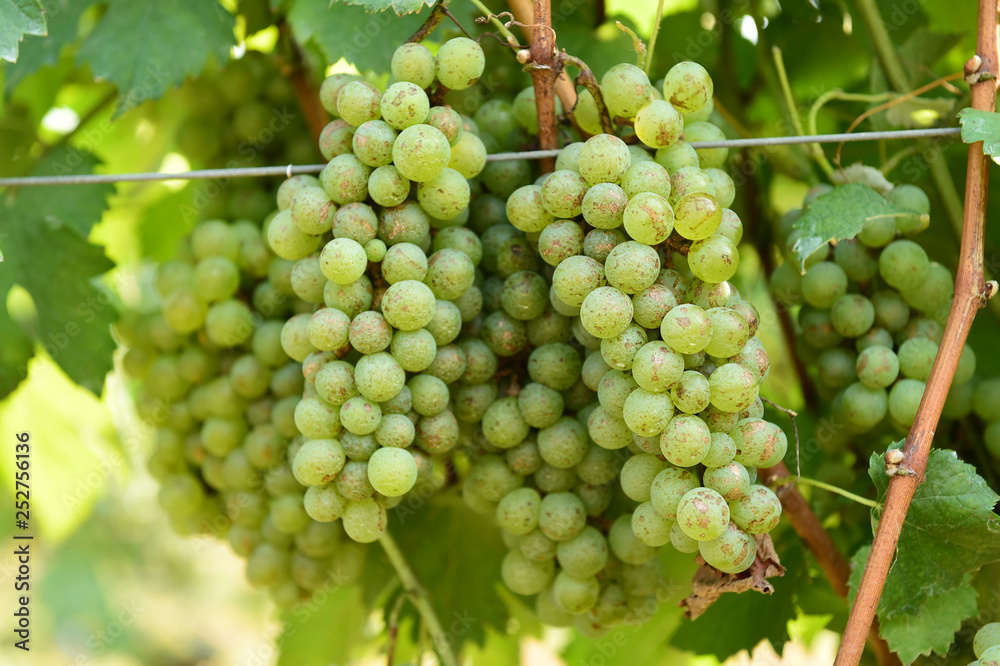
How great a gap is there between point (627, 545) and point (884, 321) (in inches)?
11.0

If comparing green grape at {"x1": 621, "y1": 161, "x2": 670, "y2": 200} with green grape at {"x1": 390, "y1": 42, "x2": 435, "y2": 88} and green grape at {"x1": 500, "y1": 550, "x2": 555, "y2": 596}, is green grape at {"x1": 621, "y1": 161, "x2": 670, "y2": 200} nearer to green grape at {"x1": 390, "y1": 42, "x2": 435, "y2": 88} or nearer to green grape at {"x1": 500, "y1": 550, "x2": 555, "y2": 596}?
green grape at {"x1": 390, "y1": 42, "x2": 435, "y2": 88}

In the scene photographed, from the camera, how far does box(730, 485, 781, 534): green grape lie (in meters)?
0.49

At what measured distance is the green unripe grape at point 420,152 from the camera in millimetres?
529

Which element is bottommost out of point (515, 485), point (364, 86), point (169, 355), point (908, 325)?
point (169, 355)

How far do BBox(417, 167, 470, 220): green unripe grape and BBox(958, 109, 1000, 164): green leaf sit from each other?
13.6 inches

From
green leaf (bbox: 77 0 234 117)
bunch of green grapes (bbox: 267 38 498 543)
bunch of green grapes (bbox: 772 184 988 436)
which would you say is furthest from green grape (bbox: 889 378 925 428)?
green leaf (bbox: 77 0 234 117)

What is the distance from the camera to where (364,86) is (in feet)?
1.85

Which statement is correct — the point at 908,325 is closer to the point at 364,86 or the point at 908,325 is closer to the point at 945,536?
the point at 945,536

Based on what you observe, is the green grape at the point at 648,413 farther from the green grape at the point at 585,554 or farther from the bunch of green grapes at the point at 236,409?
the bunch of green grapes at the point at 236,409

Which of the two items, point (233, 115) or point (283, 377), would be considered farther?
point (233, 115)

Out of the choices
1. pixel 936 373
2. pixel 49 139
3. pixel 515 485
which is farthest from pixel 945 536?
pixel 49 139

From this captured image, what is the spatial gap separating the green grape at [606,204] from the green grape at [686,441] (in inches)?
5.2

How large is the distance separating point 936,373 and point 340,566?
0.55 metres

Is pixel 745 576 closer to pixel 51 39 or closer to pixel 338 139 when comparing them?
pixel 338 139
